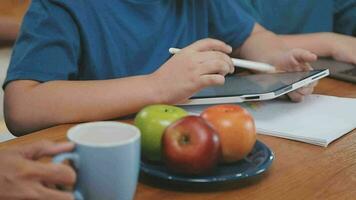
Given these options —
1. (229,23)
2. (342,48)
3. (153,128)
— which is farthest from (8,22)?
(153,128)

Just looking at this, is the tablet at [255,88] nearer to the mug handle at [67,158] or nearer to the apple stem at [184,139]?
the apple stem at [184,139]

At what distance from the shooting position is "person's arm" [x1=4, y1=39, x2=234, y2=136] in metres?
1.00

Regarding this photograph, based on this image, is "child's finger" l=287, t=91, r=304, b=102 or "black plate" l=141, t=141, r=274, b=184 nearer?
"black plate" l=141, t=141, r=274, b=184

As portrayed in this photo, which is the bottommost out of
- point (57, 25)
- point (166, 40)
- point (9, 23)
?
point (9, 23)

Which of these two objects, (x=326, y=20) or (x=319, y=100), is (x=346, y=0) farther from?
(x=319, y=100)

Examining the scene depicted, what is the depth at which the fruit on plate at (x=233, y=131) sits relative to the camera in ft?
2.52

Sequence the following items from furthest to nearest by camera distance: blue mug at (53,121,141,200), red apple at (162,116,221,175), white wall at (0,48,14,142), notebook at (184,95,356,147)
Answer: white wall at (0,48,14,142) < notebook at (184,95,356,147) < red apple at (162,116,221,175) < blue mug at (53,121,141,200)

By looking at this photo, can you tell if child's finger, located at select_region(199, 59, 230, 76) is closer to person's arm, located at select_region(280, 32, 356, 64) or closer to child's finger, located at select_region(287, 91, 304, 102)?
child's finger, located at select_region(287, 91, 304, 102)

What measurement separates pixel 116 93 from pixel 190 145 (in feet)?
1.08

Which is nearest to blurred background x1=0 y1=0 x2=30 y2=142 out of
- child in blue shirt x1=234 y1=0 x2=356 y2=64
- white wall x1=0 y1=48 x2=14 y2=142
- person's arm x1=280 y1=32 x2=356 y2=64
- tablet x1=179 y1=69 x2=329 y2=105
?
white wall x1=0 y1=48 x2=14 y2=142

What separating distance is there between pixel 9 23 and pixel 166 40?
1082 mm

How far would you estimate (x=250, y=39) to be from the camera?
1.48 m

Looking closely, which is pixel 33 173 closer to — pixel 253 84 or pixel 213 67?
pixel 213 67

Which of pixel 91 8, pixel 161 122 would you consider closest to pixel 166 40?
pixel 91 8
